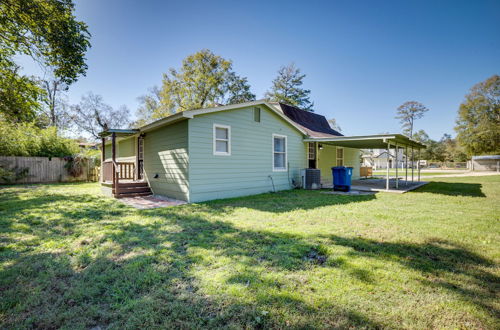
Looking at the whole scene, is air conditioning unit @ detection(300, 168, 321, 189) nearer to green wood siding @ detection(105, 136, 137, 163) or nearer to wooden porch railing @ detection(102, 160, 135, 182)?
wooden porch railing @ detection(102, 160, 135, 182)

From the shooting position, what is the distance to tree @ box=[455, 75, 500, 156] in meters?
29.2

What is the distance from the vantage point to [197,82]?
23.7 m

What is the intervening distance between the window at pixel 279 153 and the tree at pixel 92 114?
23907 mm

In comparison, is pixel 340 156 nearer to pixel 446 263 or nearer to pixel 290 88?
pixel 446 263

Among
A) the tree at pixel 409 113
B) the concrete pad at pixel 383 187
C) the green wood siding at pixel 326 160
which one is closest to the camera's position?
the concrete pad at pixel 383 187

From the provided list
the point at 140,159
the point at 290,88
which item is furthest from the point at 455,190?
the point at 290,88

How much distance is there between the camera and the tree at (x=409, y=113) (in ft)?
153

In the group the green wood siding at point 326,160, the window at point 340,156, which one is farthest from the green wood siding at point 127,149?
the window at point 340,156

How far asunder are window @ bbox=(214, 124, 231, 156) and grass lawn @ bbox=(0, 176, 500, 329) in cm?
328

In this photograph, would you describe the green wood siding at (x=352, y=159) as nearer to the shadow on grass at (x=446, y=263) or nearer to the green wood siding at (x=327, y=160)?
the green wood siding at (x=327, y=160)

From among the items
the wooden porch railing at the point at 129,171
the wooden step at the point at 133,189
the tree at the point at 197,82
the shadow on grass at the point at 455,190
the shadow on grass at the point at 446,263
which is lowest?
the shadow on grass at the point at 446,263

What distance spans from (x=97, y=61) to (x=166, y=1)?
5854 mm

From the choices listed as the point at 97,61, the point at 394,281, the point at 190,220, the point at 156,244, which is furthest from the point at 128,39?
the point at 394,281

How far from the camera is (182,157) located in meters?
6.97
